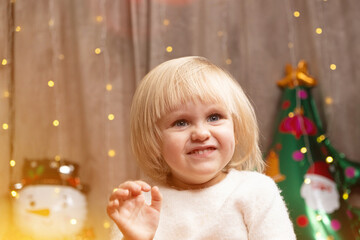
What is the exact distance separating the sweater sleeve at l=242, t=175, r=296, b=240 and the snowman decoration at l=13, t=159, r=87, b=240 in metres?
1.02

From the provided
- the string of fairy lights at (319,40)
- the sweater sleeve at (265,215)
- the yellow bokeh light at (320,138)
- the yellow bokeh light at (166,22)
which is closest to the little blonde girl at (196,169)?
the sweater sleeve at (265,215)

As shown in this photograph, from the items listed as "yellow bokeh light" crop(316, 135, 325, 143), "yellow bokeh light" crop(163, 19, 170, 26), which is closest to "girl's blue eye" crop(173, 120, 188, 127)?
"yellow bokeh light" crop(316, 135, 325, 143)

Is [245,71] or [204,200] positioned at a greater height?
[245,71]

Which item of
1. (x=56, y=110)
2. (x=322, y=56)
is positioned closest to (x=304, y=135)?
(x=322, y=56)

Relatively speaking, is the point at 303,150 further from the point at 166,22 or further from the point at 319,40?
the point at 166,22

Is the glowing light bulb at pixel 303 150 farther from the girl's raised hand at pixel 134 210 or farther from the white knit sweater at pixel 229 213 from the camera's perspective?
the girl's raised hand at pixel 134 210

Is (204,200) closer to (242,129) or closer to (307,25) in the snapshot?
(242,129)

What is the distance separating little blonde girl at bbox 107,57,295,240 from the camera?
842 millimetres

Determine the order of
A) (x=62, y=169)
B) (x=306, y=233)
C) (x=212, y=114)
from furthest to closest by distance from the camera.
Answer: (x=62, y=169) → (x=306, y=233) → (x=212, y=114)

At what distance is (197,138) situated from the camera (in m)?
0.86

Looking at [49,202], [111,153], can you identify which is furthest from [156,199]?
[111,153]

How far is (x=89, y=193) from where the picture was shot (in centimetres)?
183

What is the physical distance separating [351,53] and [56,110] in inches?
48.8

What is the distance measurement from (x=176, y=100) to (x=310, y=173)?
2.74ft
